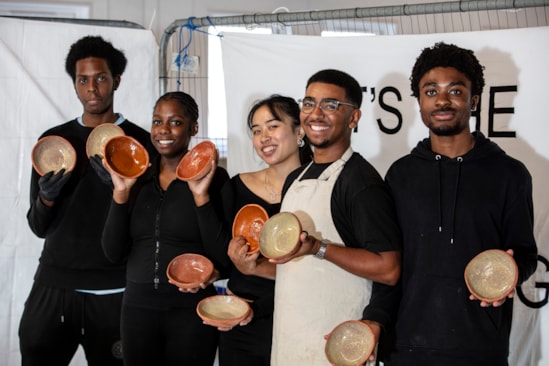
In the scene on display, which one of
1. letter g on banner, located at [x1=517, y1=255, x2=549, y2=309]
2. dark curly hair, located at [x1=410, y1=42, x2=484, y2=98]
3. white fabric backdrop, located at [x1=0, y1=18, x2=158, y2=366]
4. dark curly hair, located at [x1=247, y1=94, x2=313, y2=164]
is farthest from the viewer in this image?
white fabric backdrop, located at [x1=0, y1=18, x2=158, y2=366]

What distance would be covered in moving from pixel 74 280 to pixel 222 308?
730 mm

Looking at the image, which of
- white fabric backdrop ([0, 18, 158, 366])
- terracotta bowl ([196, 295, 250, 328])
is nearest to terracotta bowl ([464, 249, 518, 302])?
terracotta bowl ([196, 295, 250, 328])

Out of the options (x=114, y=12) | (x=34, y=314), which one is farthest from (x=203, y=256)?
(x=114, y=12)

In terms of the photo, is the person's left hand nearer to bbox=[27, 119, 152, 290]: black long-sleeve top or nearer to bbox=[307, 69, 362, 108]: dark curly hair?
bbox=[27, 119, 152, 290]: black long-sleeve top

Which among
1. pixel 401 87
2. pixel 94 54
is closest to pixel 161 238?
pixel 94 54

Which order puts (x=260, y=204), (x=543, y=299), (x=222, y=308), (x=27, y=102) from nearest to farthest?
(x=222, y=308)
(x=260, y=204)
(x=543, y=299)
(x=27, y=102)

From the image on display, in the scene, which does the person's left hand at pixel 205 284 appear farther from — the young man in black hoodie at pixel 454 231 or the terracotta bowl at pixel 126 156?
the young man in black hoodie at pixel 454 231

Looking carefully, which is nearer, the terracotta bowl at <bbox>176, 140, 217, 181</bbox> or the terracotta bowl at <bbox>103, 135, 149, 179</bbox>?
the terracotta bowl at <bbox>176, 140, 217, 181</bbox>

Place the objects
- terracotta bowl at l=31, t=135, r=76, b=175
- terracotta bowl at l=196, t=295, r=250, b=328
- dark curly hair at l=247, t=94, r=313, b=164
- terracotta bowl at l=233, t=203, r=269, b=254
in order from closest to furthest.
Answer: terracotta bowl at l=196, t=295, r=250, b=328 → terracotta bowl at l=233, t=203, r=269, b=254 → dark curly hair at l=247, t=94, r=313, b=164 → terracotta bowl at l=31, t=135, r=76, b=175

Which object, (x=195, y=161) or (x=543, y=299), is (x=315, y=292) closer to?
(x=195, y=161)

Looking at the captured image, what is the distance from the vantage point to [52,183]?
216cm

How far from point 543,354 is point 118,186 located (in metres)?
2.08

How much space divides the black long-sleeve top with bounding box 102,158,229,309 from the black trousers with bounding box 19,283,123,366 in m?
0.30

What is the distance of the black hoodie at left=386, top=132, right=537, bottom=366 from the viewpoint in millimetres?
1540
